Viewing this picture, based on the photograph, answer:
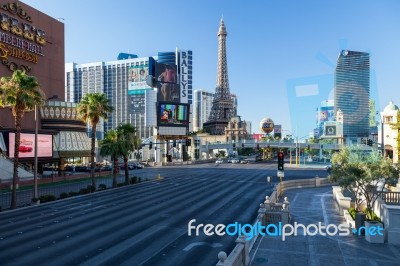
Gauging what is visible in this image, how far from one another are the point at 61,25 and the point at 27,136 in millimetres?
30711

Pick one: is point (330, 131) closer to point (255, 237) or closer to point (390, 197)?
point (390, 197)

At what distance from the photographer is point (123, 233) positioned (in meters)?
20.3

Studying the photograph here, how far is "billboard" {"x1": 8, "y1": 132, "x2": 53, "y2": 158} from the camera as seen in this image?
53.2 metres

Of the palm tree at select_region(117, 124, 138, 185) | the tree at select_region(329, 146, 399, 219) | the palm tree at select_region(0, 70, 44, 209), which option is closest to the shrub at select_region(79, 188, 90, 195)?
the palm tree at select_region(117, 124, 138, 185)

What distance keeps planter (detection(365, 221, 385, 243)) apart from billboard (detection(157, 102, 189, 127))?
9305cm

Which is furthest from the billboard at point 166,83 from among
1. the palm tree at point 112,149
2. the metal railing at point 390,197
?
the metal railing at point 390,197

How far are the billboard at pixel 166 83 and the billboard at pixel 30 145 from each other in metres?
68.8

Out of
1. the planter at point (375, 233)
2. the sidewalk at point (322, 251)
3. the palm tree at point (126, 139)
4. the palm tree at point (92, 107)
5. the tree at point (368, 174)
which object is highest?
the palm tree at point (92, 107)

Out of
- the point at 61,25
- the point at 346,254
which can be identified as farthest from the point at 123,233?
the point at 61,25

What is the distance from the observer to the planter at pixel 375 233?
56.3 ft

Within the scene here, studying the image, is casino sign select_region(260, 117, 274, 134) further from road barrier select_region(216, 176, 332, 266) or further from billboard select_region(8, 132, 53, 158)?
Answer: road barrier select_region(216, 176, 332, 266)

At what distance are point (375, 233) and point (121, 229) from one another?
47.6 feet

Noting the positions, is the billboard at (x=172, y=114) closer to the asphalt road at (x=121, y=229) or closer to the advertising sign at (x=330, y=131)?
the asphalt road at (x=121, y=229)

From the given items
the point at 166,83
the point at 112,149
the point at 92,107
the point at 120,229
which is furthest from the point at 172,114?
the point at 120,229
